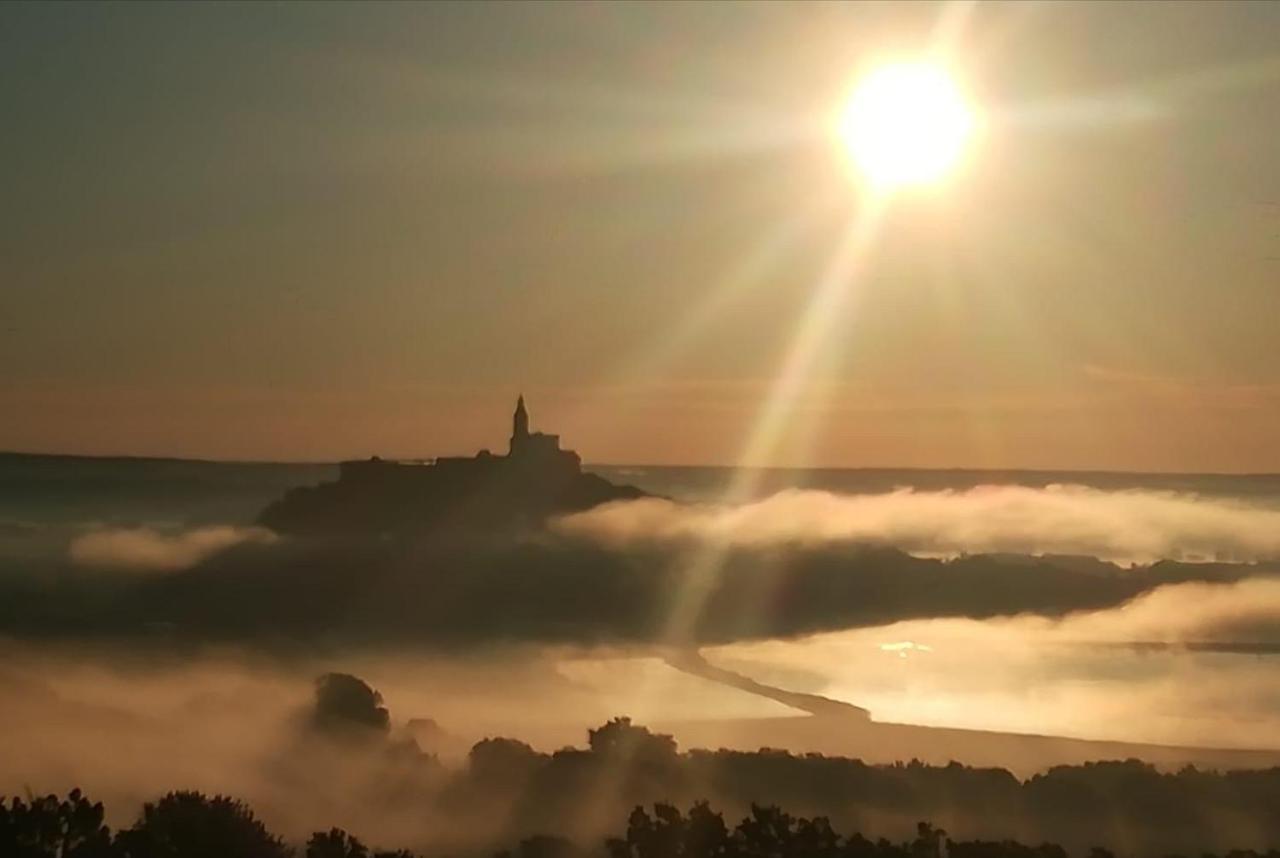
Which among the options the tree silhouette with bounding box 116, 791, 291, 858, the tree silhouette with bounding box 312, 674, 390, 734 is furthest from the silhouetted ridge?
the tree silhouette with bounding box 116, 791, 291, 858

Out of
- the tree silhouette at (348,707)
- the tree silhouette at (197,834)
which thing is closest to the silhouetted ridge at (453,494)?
the tree silhouette at (348,707)

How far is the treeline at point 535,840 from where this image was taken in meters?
Result: 18.5

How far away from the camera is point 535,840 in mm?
19812

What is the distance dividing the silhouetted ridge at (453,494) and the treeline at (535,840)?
18120mm

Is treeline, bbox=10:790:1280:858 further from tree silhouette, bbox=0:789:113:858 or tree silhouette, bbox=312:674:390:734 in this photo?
tree silhouette, bbox=312:674:390:734

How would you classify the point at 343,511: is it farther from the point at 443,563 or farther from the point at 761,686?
the point at 761,686

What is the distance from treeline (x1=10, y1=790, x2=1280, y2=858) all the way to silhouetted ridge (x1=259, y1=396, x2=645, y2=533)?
1812 centimetres

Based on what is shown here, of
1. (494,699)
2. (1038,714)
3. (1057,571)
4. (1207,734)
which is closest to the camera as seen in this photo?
(1207,734)

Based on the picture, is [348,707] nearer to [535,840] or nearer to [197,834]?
[197,834]

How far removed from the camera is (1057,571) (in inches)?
1620

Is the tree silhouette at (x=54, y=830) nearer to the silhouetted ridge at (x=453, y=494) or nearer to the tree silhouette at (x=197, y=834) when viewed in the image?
the tree silhouette at (x=197, y=834)

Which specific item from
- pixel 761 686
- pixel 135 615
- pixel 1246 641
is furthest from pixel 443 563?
pixel 1246 641

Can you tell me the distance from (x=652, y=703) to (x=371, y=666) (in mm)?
8480

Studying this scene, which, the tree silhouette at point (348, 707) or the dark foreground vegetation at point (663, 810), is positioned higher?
the tree silhouette at point (348, 707)
